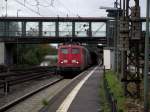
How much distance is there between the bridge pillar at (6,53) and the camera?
100 m

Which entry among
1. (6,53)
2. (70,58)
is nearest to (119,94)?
(70,58)

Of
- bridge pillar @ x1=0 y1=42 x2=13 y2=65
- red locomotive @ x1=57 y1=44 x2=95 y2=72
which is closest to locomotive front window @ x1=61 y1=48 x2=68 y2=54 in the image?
red locomotive @ x1=57 y1=44 x2=95 y2=72

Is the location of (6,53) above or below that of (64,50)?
below

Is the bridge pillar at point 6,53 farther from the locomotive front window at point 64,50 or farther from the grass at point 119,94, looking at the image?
the grass at point 119,94

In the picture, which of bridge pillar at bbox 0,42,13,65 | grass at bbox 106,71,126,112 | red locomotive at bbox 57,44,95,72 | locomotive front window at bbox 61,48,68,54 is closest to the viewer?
grass at bbox 106,71,126,112

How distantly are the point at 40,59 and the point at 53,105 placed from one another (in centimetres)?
11364

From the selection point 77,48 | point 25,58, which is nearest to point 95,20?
point 25,58

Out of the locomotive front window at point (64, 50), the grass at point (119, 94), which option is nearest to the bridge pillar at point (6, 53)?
the locomotive front window at point (64, 50)

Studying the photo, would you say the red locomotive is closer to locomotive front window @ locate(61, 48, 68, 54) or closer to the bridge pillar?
locomotive front window @ locate(61, 48, 68, 54)

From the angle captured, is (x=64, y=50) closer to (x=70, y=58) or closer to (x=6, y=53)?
(x=70, y=58)

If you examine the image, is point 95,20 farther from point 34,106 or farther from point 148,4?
point 148,4

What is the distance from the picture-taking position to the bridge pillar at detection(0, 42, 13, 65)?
100 m

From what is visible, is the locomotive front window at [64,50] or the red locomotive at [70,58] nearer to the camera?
the red locomotive at [70,58]

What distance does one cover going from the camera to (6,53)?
102625 mm
